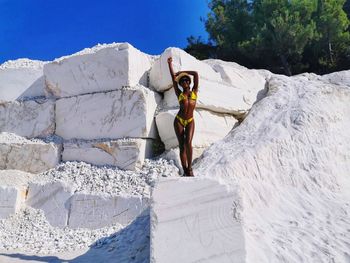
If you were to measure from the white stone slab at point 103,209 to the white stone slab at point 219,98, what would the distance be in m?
2.10

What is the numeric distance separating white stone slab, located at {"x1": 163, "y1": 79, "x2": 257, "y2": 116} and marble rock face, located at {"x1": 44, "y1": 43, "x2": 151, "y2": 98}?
2.63 ft

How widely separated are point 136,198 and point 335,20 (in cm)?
1234

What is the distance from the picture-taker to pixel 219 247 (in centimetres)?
355

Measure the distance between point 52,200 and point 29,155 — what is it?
1306 mm

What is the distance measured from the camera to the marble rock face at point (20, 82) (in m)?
8.74

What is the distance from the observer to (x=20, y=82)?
29.3 ft

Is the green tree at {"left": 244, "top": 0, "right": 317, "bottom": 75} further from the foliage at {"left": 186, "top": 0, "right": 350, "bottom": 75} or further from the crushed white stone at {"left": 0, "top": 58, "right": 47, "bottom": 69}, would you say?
the crushed white stone at {"left": 0, "top": 58, "right": 47, "bottom": 69}

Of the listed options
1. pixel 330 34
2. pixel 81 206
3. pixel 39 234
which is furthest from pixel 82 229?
pixel 330 34

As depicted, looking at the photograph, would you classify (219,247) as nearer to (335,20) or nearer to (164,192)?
(164,192)

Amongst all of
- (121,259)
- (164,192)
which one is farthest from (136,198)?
(164,192)

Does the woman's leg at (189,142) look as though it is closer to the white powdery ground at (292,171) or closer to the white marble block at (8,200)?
the white powdery ground at (292,171)

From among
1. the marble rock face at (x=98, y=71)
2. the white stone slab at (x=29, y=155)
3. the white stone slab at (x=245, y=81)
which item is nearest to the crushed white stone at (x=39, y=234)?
the white stone slab at (x=29, y=155)

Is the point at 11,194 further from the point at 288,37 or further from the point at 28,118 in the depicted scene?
the point at 288,37

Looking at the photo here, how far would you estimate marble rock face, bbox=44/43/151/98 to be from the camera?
24.5 ft
